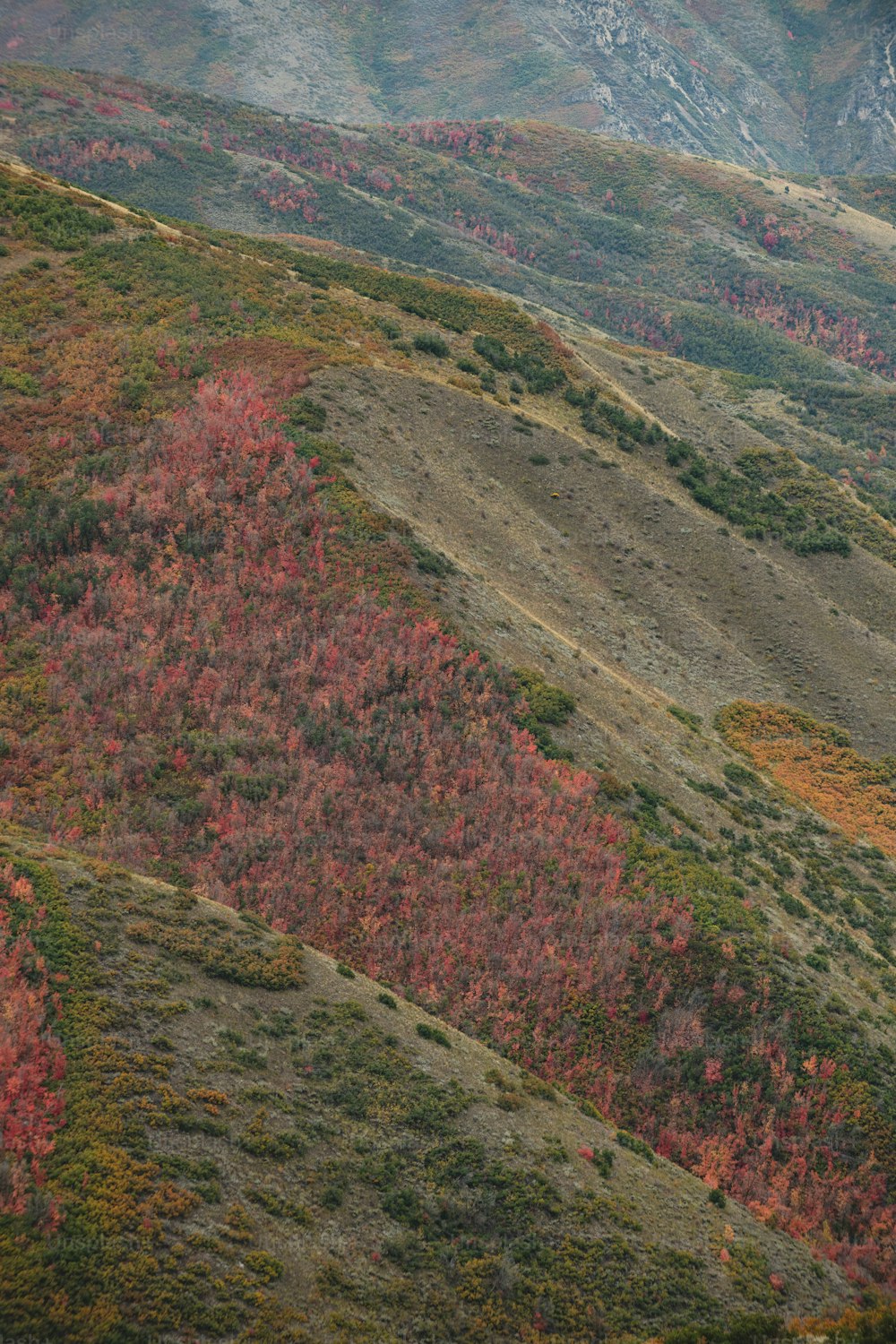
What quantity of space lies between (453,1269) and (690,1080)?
11.7 metres

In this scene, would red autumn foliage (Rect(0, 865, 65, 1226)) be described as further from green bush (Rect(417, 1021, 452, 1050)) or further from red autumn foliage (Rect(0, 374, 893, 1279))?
green bush (Rect(417, 1021, 452, 1050))

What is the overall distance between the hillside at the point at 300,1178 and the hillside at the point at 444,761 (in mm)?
122

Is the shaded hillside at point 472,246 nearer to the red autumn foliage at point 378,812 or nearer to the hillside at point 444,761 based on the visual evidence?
the hillside at point 444,761

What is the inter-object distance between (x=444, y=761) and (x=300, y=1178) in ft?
56.8

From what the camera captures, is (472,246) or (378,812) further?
(472,246)

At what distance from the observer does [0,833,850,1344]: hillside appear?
13680 millimetres

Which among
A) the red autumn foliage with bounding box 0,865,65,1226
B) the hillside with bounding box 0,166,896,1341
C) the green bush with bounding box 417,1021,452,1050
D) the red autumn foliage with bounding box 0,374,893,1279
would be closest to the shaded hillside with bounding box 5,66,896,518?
the hillside with bounding box 0,166,896,1341

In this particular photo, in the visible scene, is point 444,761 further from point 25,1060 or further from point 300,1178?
point 25,1060

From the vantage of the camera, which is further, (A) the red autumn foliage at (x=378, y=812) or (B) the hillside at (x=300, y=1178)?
(A) the red autumn foliage at (x=378, y=812)

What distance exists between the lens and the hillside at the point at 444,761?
20.1 meters

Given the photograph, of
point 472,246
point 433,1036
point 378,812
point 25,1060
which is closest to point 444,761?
point 378,812

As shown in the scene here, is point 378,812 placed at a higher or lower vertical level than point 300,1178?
lower

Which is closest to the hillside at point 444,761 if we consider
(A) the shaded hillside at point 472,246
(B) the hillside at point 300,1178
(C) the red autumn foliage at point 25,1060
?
(B) the hillside at point 300,1178

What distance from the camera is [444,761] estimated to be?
107 ft
